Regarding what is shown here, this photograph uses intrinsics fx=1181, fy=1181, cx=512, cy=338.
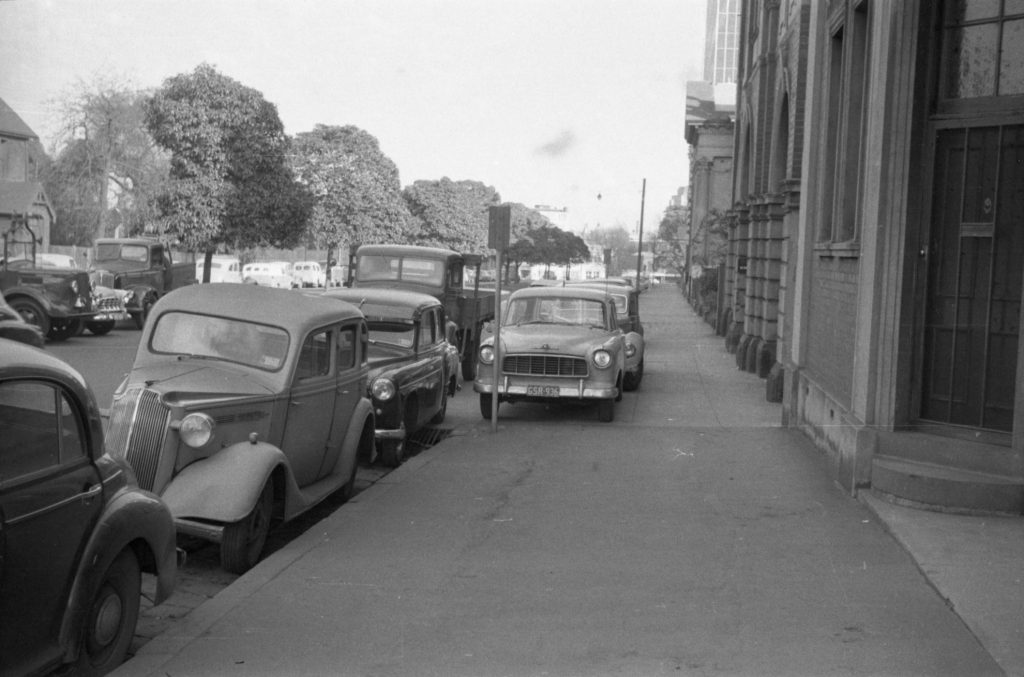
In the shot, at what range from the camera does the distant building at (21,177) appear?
1871 inches

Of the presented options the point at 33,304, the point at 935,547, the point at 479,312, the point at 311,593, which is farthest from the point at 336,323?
the point at 33,304

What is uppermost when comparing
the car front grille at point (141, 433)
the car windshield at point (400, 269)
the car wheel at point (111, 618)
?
the car windshield at point (400, 269)

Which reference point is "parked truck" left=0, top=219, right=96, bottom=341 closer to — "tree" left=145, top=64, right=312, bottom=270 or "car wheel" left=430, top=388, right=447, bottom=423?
"car wheel" left=430, top=388, right=447, bottom=423

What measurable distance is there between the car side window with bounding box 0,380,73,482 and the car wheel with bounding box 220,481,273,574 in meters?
2.37

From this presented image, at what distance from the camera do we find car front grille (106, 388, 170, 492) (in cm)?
739

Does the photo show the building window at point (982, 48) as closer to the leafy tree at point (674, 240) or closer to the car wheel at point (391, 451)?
the car wheel at point (391, 451)

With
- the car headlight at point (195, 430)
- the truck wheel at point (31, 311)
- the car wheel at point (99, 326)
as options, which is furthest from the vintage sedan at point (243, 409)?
the car wheel at point (99, 326)

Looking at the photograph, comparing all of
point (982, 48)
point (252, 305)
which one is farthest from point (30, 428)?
point (982, 48)

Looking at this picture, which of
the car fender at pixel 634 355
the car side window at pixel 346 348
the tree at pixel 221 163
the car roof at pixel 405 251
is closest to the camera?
the car side window at pixel 346 348

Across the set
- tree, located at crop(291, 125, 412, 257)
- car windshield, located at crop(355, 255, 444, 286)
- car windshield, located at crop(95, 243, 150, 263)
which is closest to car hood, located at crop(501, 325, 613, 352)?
car windshield, located at crop(355, 255, 444, 286)

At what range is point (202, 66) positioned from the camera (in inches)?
1599

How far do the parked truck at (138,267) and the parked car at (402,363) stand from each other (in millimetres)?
19307

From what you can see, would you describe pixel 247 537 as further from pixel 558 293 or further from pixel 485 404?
pixel 558 293

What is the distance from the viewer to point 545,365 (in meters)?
15.0
